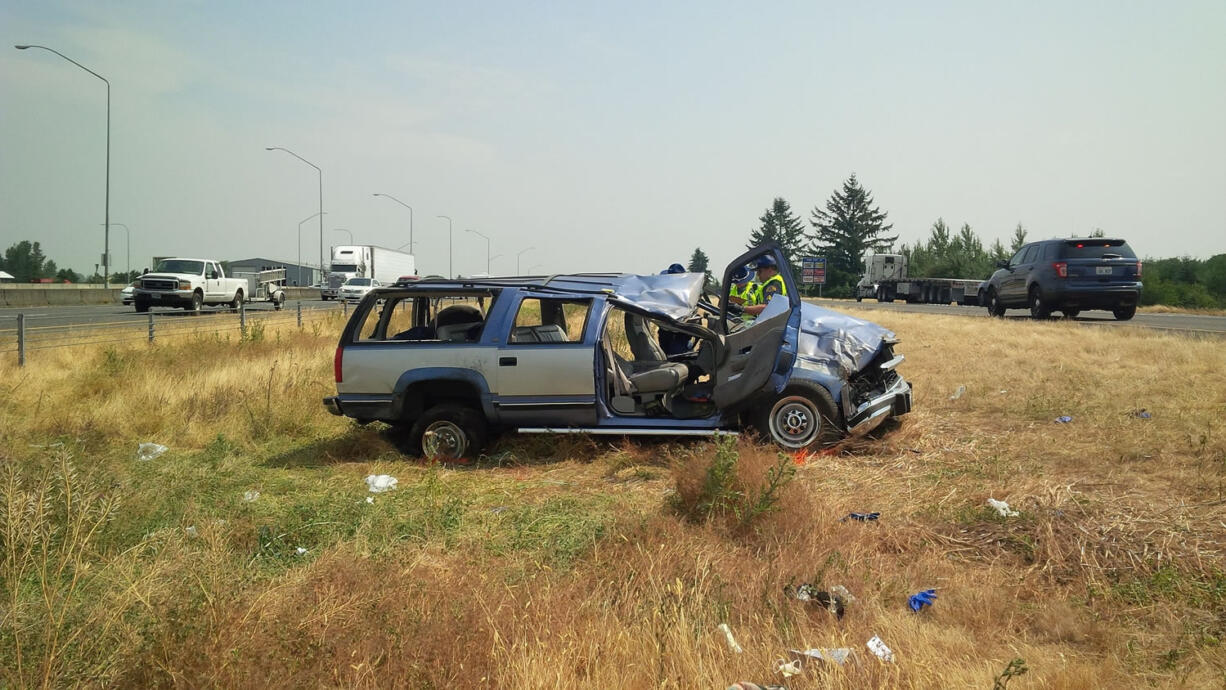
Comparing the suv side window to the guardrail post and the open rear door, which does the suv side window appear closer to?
the open rear door

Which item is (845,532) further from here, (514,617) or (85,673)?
(85,673)

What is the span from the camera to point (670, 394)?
7691 mm

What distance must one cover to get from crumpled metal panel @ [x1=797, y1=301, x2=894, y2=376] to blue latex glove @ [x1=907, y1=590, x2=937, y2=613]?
3493 mm

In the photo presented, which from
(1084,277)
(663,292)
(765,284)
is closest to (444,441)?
(663,292)

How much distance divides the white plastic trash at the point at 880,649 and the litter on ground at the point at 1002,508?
1.95 m

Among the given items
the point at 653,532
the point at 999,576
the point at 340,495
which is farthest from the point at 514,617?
the point at 340,495

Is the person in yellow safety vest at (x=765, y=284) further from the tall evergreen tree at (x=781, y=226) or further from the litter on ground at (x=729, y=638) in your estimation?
the tall evergreen tree at (x=781, y=226)

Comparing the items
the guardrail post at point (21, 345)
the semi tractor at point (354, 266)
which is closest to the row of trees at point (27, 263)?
the semi tractor at point (354, 266)

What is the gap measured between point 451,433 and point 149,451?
3.07m

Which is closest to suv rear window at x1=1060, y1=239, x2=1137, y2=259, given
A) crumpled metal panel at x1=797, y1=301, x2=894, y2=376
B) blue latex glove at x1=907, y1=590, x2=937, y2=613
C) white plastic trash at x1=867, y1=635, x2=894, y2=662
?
crumpled metal panel at x1=797, y1=301, x2=894, y2=376

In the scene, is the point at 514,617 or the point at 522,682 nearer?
the point at 522,682

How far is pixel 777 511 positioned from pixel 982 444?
126 inches

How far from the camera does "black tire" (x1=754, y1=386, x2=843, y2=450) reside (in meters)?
7.24

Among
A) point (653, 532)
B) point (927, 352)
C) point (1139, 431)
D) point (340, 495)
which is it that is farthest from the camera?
point (927, 352)
